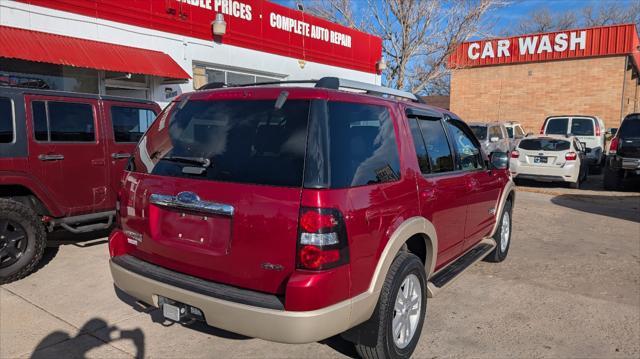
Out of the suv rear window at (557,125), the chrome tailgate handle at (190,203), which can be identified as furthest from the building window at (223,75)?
the suv rear window at (557,125)

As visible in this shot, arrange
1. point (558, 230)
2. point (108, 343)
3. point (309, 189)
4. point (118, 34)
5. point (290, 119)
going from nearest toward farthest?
point (309, 189), point (290, 119), point (108, 343), point (558, 230), point (118, 34)

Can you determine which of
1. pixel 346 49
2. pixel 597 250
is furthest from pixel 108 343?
pixel 346 49

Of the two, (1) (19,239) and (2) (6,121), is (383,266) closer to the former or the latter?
(1) (19,239)

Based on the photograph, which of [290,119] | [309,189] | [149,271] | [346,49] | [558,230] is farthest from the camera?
[346,49]

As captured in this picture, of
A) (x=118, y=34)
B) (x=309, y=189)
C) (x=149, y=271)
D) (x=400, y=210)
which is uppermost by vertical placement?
(x=118, y=34)

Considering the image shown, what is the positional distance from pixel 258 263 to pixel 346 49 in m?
13.9

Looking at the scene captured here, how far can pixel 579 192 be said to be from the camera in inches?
495

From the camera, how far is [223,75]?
12000 mm

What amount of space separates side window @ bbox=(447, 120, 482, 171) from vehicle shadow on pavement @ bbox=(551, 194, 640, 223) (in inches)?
224

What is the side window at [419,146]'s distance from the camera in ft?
11.7

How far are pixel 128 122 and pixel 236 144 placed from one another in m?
4.11

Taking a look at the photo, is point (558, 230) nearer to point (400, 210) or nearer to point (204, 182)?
point (400, 210)

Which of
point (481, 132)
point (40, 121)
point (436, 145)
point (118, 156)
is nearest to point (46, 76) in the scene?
point (118, 156)

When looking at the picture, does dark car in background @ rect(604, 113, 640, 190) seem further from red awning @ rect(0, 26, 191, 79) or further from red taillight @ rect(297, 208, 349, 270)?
red taillight @ rect(297, 208, 349, 270)
